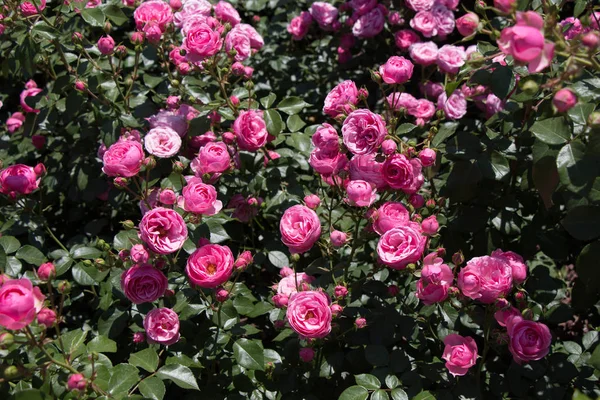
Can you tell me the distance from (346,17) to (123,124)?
1.70 m

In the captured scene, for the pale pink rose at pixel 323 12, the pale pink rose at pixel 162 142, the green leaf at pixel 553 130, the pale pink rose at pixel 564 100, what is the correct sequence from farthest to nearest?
the pale pink rose at pixel 323 12 → the pale pink rose at pixel 162 142 → the green leaf at pixel 553 130 → the pale pink rose at pixel 564 100

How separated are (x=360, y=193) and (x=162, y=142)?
823 mm

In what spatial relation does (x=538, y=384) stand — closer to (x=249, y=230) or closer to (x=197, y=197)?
(x=197, y=197)

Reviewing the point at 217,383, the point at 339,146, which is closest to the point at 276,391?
the point at 217,383

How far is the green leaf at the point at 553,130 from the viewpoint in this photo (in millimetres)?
1719

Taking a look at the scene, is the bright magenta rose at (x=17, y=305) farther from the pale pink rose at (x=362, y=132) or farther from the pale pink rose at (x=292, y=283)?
the pale pink rose at (x=362, y=132)

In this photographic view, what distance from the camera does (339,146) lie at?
204 cm

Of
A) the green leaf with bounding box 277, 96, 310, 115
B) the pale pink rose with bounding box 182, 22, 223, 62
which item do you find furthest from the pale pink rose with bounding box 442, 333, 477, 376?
the pale pink rose with bounding box 182, 22, 223, 62

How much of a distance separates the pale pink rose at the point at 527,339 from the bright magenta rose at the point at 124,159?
1367mm

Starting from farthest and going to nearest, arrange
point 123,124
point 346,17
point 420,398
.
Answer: point 346,17 → point 123,124 → point 420,398

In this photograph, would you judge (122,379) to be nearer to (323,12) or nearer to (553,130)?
(553,130)

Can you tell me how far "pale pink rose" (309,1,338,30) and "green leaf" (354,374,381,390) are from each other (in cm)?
223

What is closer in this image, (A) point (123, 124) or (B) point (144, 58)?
(A) point (123, 124)

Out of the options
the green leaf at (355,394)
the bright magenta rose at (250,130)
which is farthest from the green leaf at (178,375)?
the bright magenta rose at (250,130)
